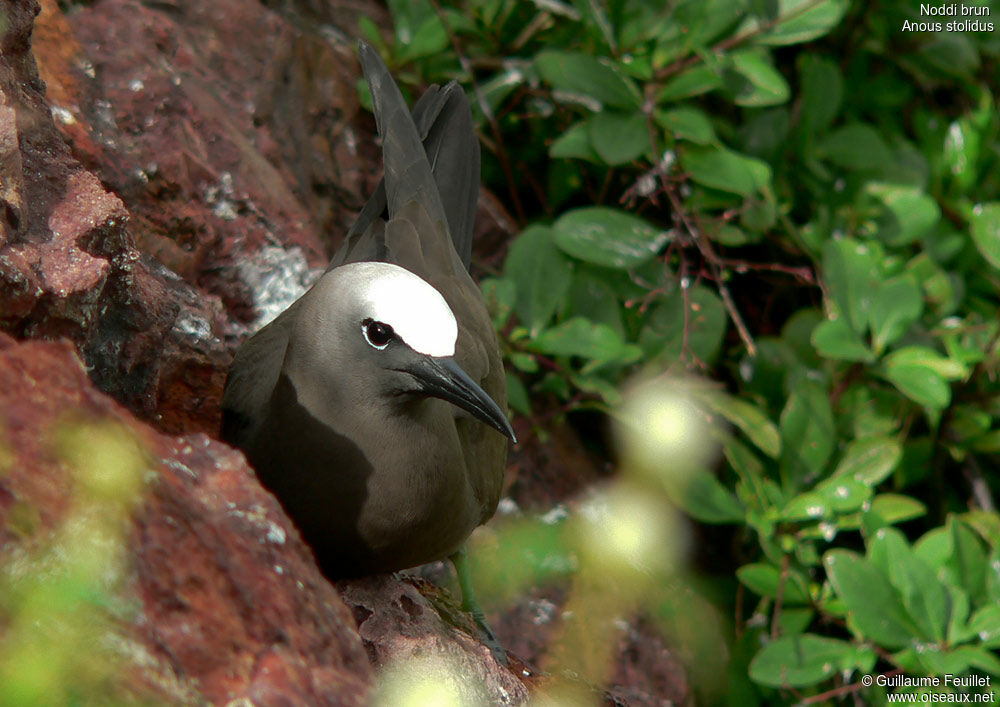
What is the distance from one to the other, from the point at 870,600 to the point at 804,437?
574mm

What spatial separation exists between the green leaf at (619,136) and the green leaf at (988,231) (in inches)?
47.5

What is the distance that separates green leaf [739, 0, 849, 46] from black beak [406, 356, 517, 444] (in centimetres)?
204

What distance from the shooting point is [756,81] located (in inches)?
138

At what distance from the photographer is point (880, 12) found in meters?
4.09

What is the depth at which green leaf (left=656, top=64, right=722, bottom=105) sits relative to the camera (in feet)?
11.0

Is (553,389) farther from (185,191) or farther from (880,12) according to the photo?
(880,12)

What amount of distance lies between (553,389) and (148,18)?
65.4 inches

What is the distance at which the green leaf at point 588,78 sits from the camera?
3.38 m

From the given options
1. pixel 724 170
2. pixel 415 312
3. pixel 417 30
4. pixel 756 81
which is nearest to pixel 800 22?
pixel 756 81

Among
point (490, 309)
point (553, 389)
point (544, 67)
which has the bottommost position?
point (553, 389)

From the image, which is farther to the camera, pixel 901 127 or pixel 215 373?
pixel 901 127

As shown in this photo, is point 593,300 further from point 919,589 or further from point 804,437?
point 919,589

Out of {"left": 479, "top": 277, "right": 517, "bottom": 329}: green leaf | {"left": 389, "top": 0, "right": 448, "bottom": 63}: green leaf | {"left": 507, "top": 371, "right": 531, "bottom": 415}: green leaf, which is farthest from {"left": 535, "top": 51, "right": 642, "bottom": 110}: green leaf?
{"left": 507, "top": 371, "right": 531, "bottom": 415}: green leaf

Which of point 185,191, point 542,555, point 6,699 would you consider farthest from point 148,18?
point 6,699
